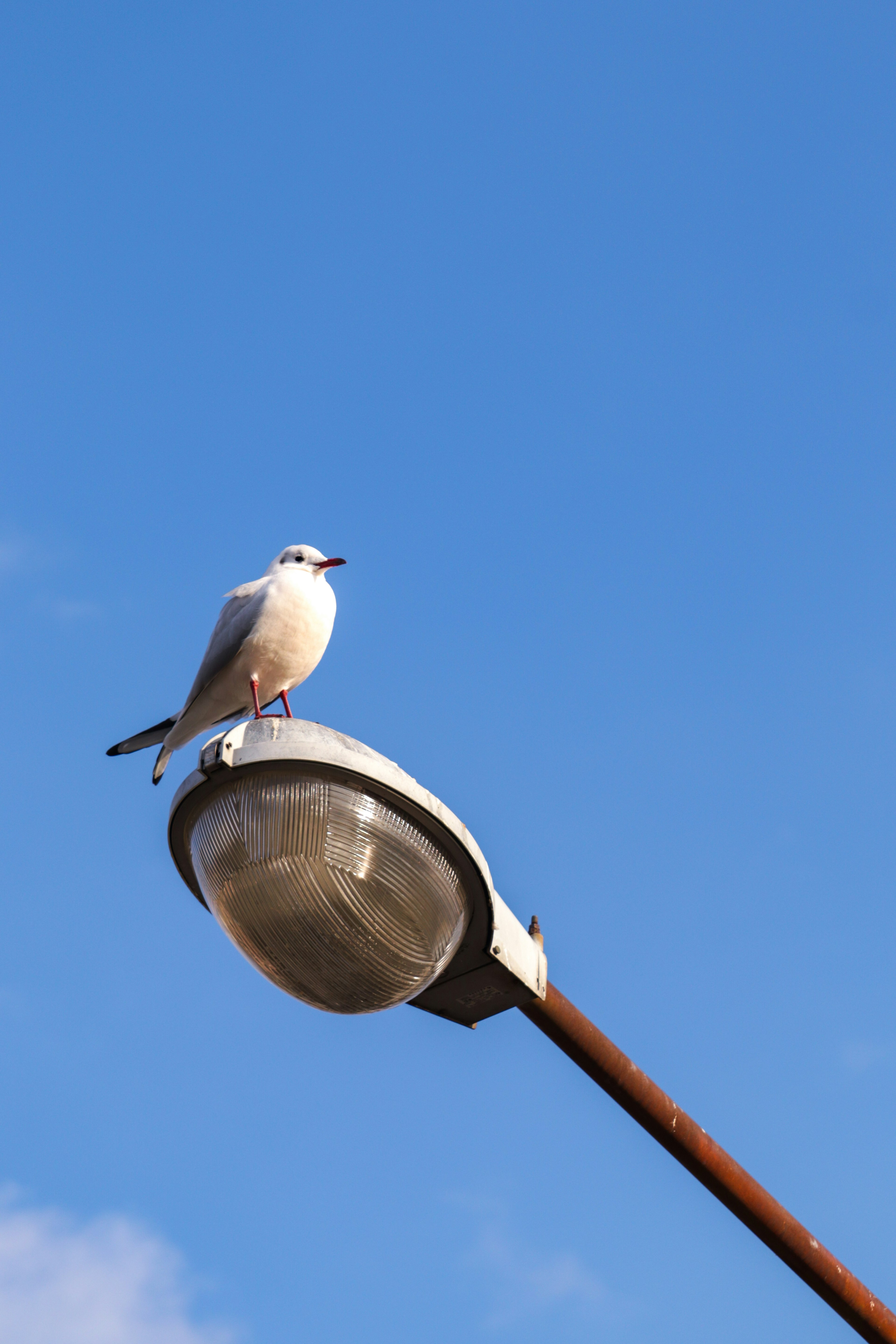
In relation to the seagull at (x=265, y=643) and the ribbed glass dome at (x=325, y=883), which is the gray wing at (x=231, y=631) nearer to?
the seagull at (x=265, y=643)

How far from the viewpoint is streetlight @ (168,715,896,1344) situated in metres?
2.74

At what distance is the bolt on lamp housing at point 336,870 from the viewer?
2736 mm

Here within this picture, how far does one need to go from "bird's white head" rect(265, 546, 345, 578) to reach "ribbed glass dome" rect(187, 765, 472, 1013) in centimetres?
341

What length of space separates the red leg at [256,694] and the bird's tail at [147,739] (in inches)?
36.9

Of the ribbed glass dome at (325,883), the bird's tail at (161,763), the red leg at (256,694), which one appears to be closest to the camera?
the ribbed glass dome at (325,883)

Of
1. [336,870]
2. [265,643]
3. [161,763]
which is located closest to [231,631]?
[265,643]

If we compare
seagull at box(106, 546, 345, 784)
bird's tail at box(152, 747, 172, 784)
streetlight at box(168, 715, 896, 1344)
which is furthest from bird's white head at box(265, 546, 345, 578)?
streetlight at box(168, 715, 896, 1344)

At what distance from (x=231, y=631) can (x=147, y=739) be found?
1.11 m

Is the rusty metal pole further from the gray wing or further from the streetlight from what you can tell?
the gray wing

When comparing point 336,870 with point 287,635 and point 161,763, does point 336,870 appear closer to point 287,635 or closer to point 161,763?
point 287,635

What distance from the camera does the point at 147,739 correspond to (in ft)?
21.8

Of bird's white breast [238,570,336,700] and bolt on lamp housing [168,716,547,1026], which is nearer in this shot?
bolt on lamp housing [168,716,547,1026]

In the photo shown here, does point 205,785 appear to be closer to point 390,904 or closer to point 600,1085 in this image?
point 390,904

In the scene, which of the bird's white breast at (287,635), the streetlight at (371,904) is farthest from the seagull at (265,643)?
the streetlight at (371,904)
